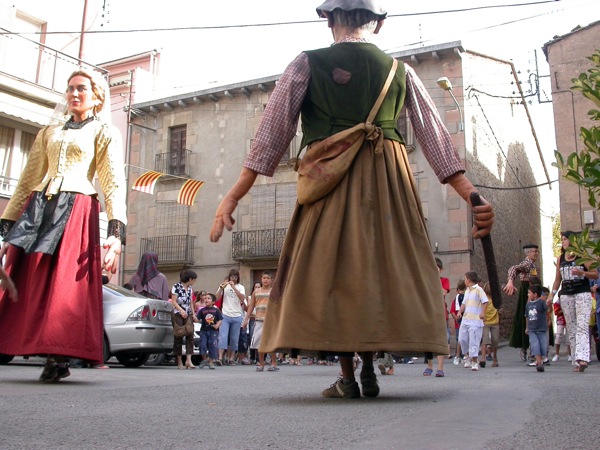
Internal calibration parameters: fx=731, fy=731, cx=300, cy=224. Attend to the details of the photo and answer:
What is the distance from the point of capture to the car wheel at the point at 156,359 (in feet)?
43.0

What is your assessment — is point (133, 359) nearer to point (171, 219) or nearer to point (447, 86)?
point (447, 86)

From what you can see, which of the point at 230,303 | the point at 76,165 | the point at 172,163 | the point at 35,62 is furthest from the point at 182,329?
the point at 172,163

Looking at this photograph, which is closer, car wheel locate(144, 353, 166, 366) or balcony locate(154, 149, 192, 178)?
car wheel locate(144, 353, 166, 366)

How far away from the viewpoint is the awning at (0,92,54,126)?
18.9m

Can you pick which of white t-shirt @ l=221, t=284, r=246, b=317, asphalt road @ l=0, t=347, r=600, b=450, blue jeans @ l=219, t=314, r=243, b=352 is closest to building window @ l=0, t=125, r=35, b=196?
white t-shirt @ l=221, t=284, r=246, b=317

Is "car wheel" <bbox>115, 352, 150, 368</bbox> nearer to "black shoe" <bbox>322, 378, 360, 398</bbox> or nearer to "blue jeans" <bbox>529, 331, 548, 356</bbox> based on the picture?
"blue jeans" <bbox>529, 331, 548, 356</bbox>

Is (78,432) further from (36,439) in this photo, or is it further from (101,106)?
(101,106)

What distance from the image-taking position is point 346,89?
4.01 metres

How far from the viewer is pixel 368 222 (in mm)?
3859

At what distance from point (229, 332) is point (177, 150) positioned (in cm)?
1701

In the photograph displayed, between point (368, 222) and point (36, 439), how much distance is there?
2.00 metres

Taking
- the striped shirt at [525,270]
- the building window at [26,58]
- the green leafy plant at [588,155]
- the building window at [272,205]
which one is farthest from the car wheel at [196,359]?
the building window at [272,205]

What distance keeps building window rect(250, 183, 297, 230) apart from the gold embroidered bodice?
20.9 metres

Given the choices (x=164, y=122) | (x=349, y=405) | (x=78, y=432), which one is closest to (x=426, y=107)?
(x=349, y=405)
